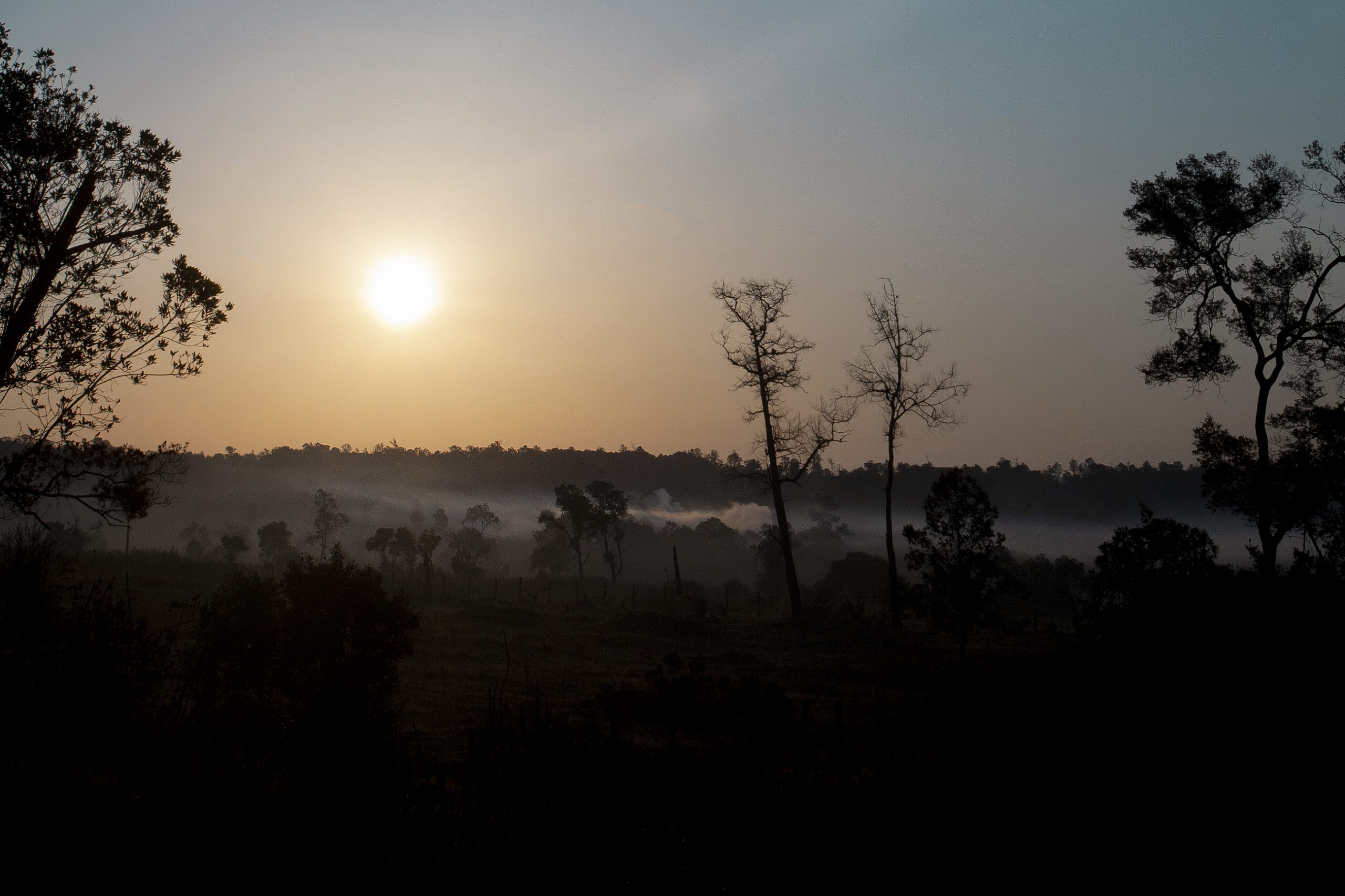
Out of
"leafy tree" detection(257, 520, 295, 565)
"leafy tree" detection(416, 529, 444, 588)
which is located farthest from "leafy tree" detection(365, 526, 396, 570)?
"leafy tree" detection(257, 520, 295, 565)

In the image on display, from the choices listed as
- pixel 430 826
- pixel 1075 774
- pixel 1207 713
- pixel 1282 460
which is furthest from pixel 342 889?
pixel 1282 460

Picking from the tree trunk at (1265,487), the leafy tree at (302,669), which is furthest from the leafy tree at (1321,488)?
the leafy tree at (302,669)

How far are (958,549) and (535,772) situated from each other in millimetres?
13627

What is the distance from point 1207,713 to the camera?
13289 mm

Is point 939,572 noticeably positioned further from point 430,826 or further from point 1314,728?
point 430,826

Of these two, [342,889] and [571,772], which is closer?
[342,889]

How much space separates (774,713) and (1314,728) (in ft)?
31.2

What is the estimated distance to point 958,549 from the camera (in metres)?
20.3

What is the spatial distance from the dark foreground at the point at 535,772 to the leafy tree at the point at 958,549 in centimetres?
300

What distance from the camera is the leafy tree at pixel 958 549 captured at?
65.4 feet

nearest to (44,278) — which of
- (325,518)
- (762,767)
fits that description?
(762,767)

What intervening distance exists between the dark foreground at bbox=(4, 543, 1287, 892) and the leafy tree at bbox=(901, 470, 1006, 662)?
300 cm

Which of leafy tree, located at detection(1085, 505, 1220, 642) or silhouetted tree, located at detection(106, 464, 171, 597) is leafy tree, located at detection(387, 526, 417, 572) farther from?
leafy tree, located at detection(1085, 505, 1220, 642)

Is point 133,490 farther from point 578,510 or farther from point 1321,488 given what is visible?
point 578,510
